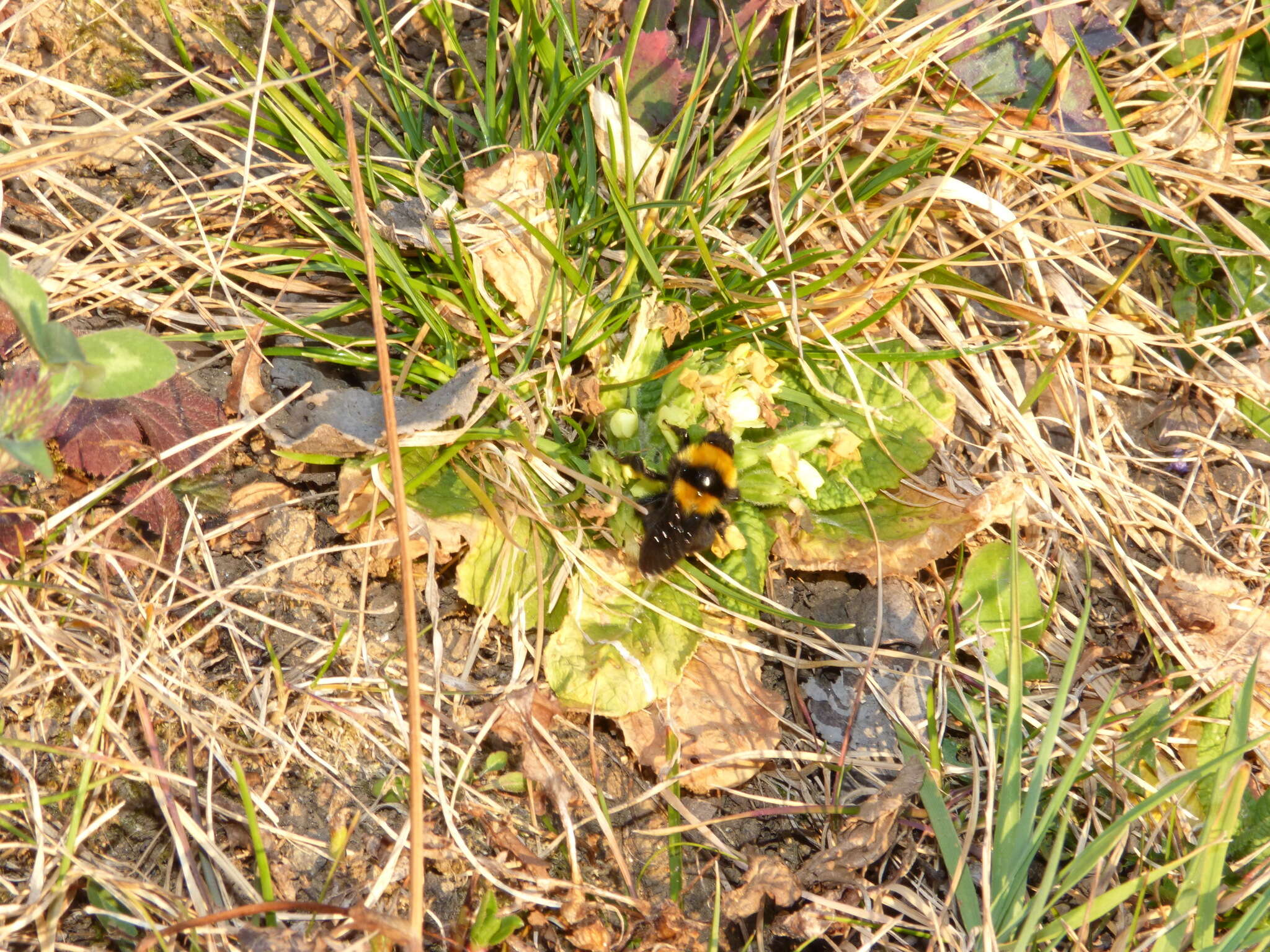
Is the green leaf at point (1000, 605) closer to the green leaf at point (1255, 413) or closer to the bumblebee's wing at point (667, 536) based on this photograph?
the bumblebee's wing at point (667, 536)

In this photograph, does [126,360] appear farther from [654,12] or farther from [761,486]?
[654,12]

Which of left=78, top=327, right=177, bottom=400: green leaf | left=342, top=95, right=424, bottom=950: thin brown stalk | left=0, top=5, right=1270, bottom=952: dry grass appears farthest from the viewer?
left=0, top=5, right=1270, bottom=952: dry grass

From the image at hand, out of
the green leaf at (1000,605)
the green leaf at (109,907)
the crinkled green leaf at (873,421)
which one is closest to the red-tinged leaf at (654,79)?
the crinkled green leaf at (873,421)

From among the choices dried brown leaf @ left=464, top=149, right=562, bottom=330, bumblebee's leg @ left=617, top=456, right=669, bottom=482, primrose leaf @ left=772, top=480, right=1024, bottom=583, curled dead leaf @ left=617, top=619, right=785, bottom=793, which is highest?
dried brown leaf @ left=464, top=149, right=562, bottom=330

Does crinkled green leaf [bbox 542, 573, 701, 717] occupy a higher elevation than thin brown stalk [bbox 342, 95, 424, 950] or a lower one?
lower

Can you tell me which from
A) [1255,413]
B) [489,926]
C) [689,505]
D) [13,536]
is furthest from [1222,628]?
[13,536]

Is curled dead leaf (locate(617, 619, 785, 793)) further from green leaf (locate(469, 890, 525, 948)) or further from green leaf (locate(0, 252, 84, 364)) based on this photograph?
green leaf (locate(0, 252, 84, 364))

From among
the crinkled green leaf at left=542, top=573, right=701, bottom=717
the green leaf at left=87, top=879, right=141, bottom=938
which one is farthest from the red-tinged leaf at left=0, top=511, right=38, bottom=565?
the crinkled green leaf at left=542, top=573, right=701, bottom=717

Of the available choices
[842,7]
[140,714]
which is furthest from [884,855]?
[842,7]
